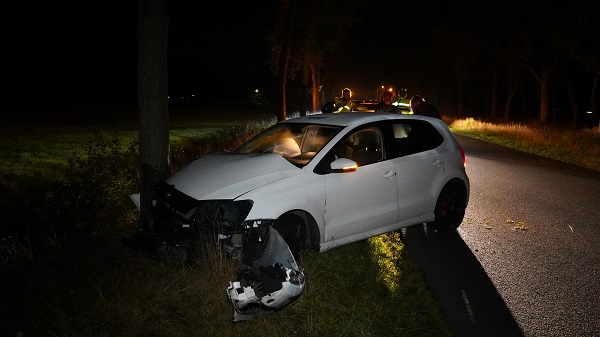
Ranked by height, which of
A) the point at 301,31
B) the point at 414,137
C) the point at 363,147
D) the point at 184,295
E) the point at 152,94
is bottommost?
the point at 184,295

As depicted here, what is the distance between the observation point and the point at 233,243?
5121 millimetres

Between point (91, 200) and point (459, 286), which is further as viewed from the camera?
point (91, 200)

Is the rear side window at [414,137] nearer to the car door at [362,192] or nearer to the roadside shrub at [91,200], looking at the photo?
the car door at [362,192]

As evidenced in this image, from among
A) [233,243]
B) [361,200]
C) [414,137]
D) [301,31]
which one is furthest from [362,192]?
[301,31]

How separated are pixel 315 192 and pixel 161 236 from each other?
158 cm

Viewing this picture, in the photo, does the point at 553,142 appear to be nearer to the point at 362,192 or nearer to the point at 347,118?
the point at 347,118

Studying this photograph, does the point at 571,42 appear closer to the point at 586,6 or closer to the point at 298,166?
the point at 586,6

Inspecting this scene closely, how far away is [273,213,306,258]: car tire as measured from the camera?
5.37 m

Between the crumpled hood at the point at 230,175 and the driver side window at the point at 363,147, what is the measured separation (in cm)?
101

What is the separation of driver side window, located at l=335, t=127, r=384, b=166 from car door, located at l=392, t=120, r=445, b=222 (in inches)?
9.5

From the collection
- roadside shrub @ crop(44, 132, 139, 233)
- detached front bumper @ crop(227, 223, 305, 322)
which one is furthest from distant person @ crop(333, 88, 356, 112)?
detached front bumper @ crop(227, 223, 305, 322)

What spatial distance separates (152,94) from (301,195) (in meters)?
3.03

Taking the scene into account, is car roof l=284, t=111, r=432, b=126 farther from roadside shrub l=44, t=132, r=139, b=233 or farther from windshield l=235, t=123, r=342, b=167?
roadside shrub l=44, t=132, r=139, b=233

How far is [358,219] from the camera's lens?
602cm
